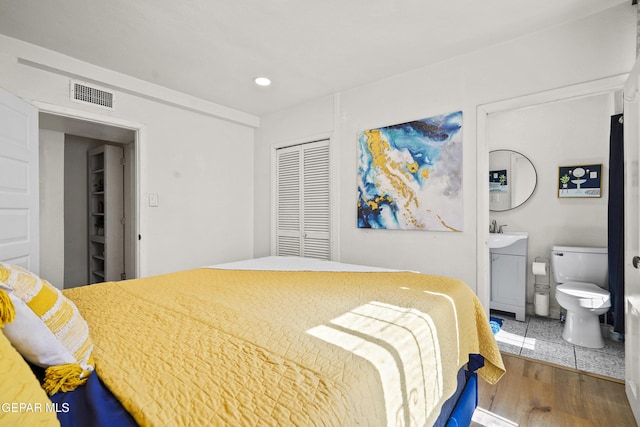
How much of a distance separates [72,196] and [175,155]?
7.54 ft

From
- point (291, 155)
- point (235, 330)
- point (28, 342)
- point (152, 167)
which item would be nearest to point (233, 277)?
point (235, 330)

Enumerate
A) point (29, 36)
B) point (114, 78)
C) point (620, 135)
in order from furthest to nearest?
1. point (114, 78)
2. point (620, 135)
3. point (29, 36)

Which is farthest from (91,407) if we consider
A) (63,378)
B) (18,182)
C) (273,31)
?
(18,182)

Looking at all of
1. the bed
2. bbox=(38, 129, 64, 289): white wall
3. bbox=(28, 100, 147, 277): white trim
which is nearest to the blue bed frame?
the bed

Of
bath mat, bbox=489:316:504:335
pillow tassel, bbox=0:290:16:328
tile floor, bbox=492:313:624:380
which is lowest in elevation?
tile floor, bbox=492:313:624:380

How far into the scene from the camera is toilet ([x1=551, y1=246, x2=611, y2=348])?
103 inches

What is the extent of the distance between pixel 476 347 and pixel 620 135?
2.14 m

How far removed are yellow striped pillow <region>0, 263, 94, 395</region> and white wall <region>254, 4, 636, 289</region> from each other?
2472mm

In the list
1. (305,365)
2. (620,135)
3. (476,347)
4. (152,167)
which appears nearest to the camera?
(305,365)

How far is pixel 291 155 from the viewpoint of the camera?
12.5 feet

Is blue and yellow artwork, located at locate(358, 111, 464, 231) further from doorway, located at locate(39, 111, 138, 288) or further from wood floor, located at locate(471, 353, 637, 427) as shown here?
doorway, located at locate(39, 111, 138, 288)

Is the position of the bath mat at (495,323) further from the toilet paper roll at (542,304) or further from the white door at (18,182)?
the white door at (18,182)

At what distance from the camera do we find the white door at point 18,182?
2.16 metres

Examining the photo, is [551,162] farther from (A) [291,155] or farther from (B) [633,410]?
(A) [291,155]
